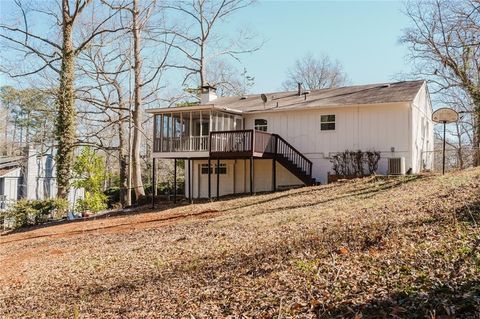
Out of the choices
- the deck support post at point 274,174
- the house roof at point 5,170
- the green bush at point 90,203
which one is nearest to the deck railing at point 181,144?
the deck support post at point 274,174

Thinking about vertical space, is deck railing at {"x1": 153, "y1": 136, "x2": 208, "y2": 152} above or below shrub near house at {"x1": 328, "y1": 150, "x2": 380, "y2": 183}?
above

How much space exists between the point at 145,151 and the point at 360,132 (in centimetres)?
2513

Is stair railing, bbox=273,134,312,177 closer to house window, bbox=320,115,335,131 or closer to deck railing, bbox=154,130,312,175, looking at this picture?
deck railing, bbox=154,130,312,175

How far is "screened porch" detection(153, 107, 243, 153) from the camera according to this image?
64.5ft

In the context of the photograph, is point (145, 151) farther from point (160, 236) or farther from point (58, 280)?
point (58, 280)

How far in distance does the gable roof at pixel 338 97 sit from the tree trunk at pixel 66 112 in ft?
26.2

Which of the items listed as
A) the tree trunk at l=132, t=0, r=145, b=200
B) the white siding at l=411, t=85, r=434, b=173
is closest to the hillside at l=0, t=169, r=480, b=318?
the white siding at l=411, t=85, r=434, b=173

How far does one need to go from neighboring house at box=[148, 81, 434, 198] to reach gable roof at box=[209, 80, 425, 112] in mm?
43

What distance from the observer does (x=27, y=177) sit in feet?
93.7

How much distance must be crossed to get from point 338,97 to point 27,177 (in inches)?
829

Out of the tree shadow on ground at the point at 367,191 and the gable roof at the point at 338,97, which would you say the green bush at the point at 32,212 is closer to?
the gable roof at the point at 338,97

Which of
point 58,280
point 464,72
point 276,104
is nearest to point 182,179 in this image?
point 276,104

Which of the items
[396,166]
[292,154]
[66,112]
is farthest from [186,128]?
[396,166]

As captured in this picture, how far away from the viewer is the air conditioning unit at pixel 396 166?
17.8m
